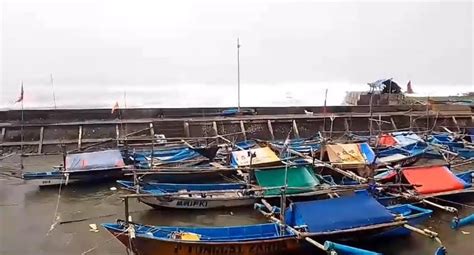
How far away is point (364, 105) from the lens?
2616 cm

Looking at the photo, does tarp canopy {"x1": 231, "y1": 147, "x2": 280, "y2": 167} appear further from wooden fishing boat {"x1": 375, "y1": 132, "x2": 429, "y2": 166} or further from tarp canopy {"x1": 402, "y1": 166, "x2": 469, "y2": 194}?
wooden fishing boat {"x1": 375, "y1": 132, "x2": 429, "y2": 166}

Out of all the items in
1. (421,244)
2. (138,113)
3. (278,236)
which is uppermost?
(138,113)

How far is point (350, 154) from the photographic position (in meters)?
14.9

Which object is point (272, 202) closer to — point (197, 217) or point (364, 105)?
point (197, 217)

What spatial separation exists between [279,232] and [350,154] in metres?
6.37

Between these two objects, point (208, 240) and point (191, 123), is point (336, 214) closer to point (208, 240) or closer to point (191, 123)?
point (208, 240)

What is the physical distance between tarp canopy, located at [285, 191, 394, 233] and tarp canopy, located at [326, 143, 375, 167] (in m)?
4.25

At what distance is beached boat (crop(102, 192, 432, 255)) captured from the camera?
850 centimetres

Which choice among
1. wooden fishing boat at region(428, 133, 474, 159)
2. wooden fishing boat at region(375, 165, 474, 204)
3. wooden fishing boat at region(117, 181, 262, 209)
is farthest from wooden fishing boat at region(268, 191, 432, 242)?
wooden fishing boat at region(428, 133, 474, 159)

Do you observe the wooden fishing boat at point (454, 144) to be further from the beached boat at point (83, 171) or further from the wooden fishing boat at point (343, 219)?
the beached boat at point (83, 171)

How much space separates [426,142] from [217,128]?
9.14m

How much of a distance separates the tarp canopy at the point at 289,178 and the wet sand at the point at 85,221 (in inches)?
36.7

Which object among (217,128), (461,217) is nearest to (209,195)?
(461,217)

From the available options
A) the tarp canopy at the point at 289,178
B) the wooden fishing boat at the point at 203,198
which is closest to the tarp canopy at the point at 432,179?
the tarp canopy at the point at 289,178
